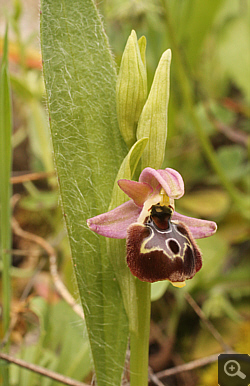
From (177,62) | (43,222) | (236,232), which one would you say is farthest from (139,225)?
(43,222)

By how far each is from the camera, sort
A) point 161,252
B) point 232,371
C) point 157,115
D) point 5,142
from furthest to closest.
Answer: point 232,371 → point 5,142 → point 157,115 → point 161,252

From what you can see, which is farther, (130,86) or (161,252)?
(130,86)

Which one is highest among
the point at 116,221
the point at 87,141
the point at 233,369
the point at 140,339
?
the point at 87,141

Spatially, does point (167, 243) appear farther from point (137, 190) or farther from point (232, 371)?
point (232, 371)

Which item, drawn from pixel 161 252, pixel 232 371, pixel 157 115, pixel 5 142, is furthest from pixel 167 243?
pixel 232 371

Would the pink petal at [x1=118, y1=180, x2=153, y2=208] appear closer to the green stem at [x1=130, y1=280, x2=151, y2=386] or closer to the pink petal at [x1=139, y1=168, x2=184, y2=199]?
the pink petal at [x1=139, y1=168, x2=184, y2=199]
